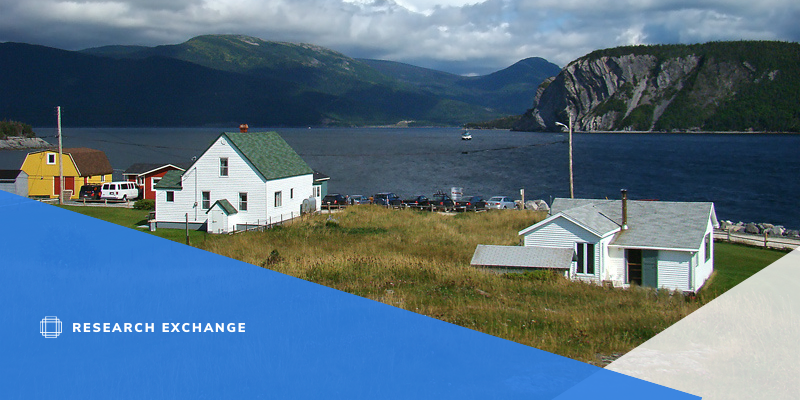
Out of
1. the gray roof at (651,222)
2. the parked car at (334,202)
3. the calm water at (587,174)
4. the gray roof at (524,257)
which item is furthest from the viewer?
the calm water at (587,174)

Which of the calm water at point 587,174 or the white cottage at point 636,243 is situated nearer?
the white cottage at point 636,243

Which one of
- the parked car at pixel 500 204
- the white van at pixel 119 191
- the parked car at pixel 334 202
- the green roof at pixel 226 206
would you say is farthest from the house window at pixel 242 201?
the parked car at pixel 500 204

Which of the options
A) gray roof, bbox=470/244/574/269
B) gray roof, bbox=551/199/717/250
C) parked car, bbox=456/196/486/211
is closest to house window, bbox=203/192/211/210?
parked car, bbox=456/196/486/211

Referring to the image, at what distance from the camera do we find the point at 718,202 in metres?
68.2

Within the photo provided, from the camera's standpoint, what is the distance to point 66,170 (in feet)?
163

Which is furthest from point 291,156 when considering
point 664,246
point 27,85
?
point 27,85

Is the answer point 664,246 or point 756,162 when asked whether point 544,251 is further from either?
point 756,162

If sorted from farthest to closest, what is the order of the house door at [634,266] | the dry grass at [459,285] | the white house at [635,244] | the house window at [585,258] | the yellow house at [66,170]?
1. the yellow house at [66,170]
2. the house door at [634,266]
3. the house window at [585,258]
4. the white house at [635,244]
5. the dry grass at [459,285]

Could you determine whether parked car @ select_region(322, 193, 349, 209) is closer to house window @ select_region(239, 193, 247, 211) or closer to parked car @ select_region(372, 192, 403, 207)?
parked car @ select_region(372, 192, 403, 207)

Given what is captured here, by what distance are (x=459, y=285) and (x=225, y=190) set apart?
73.6 ft

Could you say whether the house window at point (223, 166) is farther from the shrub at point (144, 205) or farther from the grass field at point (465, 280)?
the shrub at point (144, 205)

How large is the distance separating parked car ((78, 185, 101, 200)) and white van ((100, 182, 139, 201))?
0.45 metres

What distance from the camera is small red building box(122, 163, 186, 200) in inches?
1885

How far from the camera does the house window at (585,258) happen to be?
78.5ft
